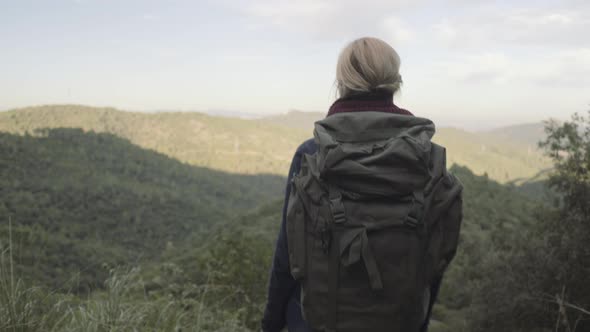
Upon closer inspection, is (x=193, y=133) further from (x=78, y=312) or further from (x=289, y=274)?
(x=289, y=274)

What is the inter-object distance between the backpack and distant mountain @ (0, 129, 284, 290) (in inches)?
1278

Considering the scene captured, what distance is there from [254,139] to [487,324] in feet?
367

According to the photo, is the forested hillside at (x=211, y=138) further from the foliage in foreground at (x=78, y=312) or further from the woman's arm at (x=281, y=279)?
the woman's arm at (x=281, y=279)

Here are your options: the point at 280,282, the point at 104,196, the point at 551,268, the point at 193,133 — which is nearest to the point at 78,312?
the point at 280,282

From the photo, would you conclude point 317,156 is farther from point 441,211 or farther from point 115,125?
point 115,125

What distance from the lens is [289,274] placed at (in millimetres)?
1680

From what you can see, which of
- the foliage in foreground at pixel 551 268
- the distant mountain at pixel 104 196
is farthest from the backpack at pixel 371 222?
the distant mountain at pixel 104 196

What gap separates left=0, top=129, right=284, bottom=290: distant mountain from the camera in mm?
44750

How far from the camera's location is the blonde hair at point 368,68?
5.34 ft

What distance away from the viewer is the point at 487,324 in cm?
863

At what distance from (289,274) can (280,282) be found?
47 mm

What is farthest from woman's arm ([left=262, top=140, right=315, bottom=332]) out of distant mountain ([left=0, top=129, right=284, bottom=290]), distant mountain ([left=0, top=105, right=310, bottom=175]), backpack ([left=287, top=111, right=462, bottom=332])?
distant mountain ([left=0, top=105, right=310, bottom=175])

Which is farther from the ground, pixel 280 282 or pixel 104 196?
pixel 280 282

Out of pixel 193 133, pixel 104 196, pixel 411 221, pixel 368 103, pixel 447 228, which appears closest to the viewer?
pixel 411 221
